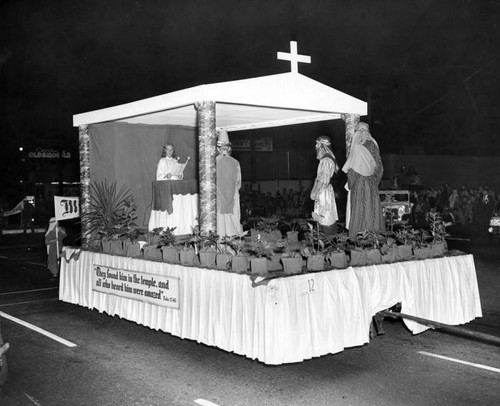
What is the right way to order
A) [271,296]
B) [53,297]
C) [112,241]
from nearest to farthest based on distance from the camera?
[271,296] < [112,241] < [53,297]

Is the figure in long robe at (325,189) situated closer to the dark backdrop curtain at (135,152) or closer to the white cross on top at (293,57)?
the white cross on top at (293,57)

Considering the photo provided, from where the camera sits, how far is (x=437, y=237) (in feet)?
25.6

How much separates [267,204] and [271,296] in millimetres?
21924

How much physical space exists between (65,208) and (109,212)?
8.24ft

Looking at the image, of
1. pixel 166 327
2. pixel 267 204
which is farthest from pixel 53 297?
pixel 267 204

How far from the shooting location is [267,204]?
90.6ft

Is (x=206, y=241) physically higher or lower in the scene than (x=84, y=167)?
lower

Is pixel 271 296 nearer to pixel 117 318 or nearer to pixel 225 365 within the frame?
pixel 225 365

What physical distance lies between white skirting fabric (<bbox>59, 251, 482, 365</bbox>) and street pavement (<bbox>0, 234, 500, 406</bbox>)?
26 centimetres

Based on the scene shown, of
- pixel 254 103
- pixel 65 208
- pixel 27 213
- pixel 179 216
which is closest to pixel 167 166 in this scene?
pixel 179 216

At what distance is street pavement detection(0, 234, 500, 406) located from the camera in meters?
5.39

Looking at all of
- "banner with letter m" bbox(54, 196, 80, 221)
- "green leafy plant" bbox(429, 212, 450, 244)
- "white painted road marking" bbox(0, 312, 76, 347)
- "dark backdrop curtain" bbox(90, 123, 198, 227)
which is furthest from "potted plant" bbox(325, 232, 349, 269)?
"banner with letter m" bbox(54, 196, 80, 221)

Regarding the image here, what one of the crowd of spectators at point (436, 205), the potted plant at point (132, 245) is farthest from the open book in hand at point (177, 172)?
the crowd of spectators at point (436, 205)

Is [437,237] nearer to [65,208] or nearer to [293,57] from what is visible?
[293,57]
